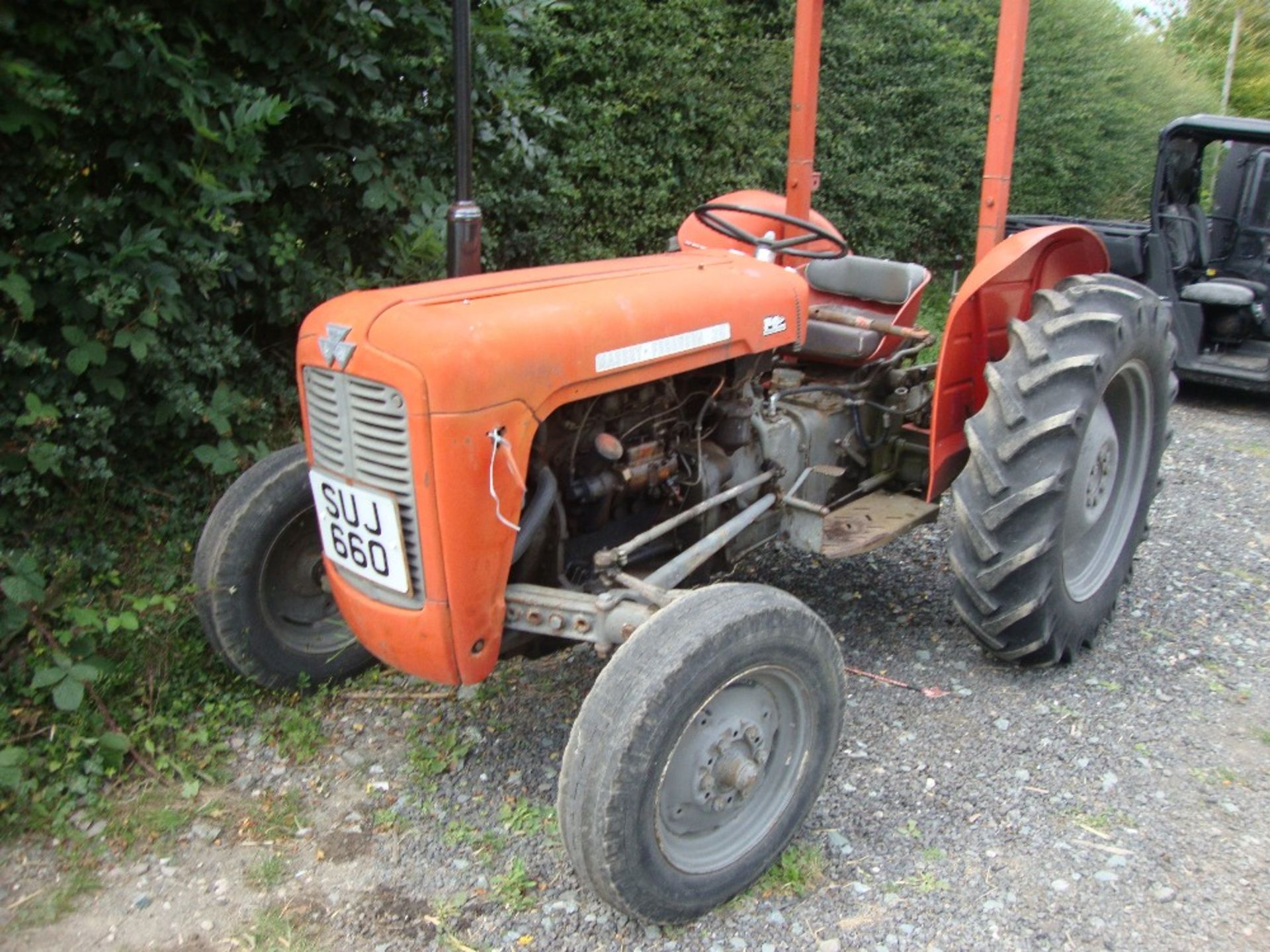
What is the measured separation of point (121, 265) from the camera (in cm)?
340

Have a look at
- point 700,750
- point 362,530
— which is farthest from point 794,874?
point 362,530

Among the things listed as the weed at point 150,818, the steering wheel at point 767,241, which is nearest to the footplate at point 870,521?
the steering wheel at point 767,241

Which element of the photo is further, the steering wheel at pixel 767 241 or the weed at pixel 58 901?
the steering wheel at pixel 767 241

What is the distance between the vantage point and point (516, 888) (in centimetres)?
256

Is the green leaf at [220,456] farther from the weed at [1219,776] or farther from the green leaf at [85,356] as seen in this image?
the weed at [1219,776]

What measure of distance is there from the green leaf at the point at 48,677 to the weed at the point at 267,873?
76 cm

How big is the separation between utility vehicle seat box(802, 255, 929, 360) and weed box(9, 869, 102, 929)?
2.62 metres

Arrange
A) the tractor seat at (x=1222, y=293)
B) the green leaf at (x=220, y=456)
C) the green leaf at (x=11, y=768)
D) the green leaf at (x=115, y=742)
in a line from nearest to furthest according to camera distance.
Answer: the green leaf at (x=11, y=768)
the green leaf at (x=115, y=742)
the green leaf at (x=220, y=456)
the tractor seat at (x=1222, y=293)

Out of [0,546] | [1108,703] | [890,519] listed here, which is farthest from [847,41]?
[0,546]

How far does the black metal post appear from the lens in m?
3.48

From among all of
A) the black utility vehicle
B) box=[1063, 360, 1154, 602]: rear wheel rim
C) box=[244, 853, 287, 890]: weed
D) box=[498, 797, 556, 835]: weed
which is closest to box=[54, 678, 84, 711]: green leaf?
box=[244, 853, 287, 890]: weed

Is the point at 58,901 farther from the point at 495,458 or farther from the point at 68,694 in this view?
the point at 495,458

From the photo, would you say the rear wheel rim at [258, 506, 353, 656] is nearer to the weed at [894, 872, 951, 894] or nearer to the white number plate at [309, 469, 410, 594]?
the white number plate at [309, 469, 410, 594]

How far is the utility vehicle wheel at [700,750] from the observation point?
2246 millimetres
